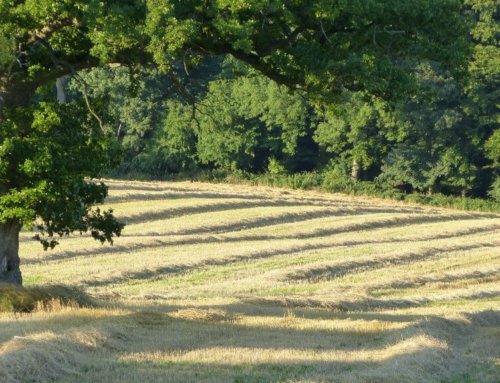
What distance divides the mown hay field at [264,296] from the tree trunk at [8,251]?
72.3 inches

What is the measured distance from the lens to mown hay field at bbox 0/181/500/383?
15047mm

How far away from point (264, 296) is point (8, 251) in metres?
8.53

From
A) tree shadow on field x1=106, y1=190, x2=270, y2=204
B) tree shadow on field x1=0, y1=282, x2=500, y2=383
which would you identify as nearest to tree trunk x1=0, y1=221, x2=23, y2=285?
tree shadow on field x1=0, y1=282, x2=500, y2=383

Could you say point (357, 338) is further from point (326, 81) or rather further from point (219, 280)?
point (219, 280)

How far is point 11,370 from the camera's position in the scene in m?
13.0

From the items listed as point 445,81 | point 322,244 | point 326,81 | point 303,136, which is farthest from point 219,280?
point 303,136

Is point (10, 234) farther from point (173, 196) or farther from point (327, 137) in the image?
point (327, 137)

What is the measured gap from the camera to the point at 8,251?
22203mm

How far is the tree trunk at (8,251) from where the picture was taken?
2212 centimetres

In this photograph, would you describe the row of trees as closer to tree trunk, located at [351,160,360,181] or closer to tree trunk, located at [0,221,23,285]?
tree trunk, located at [0,221,23,285]

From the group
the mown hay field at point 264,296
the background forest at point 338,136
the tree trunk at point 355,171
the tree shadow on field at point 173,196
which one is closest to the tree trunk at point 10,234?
the mown hay field at point 264,296

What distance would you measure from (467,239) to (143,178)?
40.0m

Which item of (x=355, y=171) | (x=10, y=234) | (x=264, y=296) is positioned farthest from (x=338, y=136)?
(x=10, y=234)

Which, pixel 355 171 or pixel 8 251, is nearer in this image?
pixel 8 251
